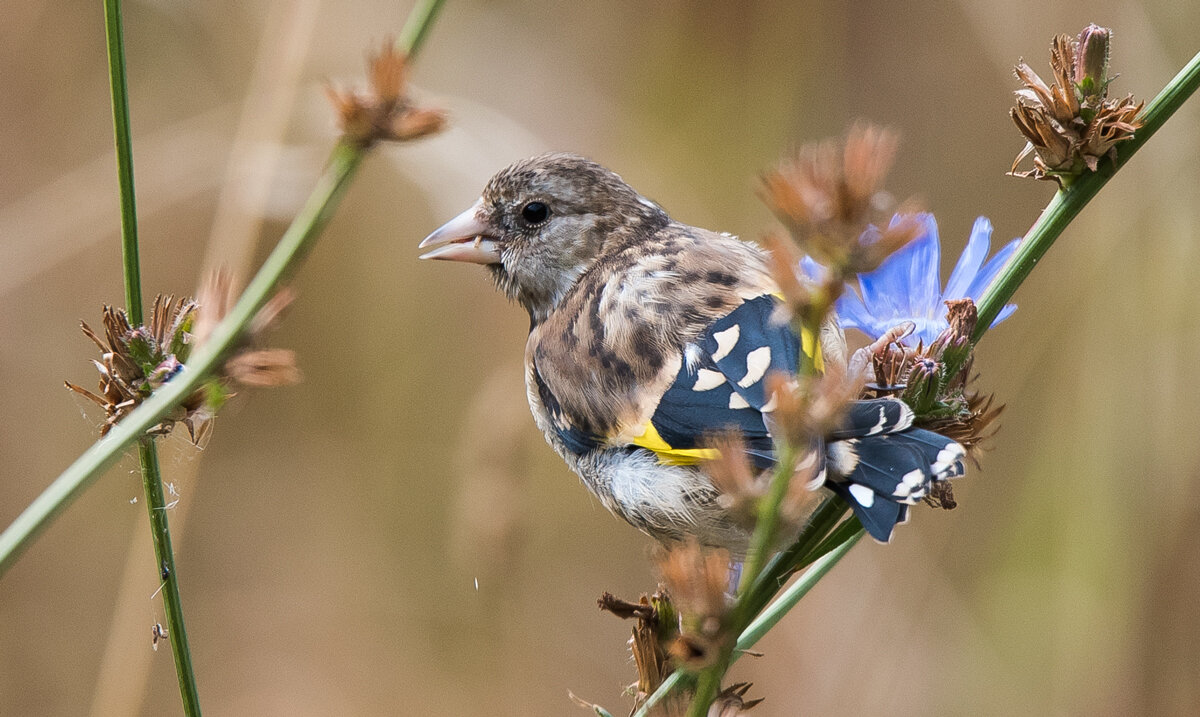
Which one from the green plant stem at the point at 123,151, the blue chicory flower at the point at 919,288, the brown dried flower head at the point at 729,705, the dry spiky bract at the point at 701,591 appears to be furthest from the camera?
the blue chicory flower at the point at 919,288

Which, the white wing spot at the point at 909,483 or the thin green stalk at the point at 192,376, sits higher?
the thin green stalk at the point at 192,376

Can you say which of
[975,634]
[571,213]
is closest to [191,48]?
[571,213]

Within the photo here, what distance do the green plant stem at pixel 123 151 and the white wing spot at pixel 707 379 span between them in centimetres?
105

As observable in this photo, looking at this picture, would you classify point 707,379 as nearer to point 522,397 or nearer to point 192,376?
point 192,376

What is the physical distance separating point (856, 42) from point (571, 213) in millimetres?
2738

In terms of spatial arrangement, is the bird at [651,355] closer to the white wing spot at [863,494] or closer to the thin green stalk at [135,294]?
the white wing spot at [863,494]

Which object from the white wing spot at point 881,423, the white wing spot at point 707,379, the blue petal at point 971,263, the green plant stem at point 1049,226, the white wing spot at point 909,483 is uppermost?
the white wing spot at point 707,379

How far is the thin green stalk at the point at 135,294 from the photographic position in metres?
1.33

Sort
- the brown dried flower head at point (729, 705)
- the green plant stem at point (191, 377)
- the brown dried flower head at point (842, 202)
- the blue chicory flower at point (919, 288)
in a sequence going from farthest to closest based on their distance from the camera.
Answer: the blue chicory flower at point (919, 288) → the brown dried flower head at point (729, 705) → the green plant stem at point (191, 377) → the brown dried flower head at point (842, 202)

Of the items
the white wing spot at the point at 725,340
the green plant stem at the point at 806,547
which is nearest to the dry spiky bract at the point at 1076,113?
the green plant stem at the point at 806,547

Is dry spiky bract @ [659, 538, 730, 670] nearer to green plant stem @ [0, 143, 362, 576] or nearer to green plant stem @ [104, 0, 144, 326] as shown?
green plant stem @ [0, 143, 362, 576]

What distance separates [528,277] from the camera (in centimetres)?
301

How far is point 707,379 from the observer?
2125 mm

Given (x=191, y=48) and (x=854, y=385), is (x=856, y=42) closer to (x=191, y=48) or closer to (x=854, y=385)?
(x=191, y=48)
